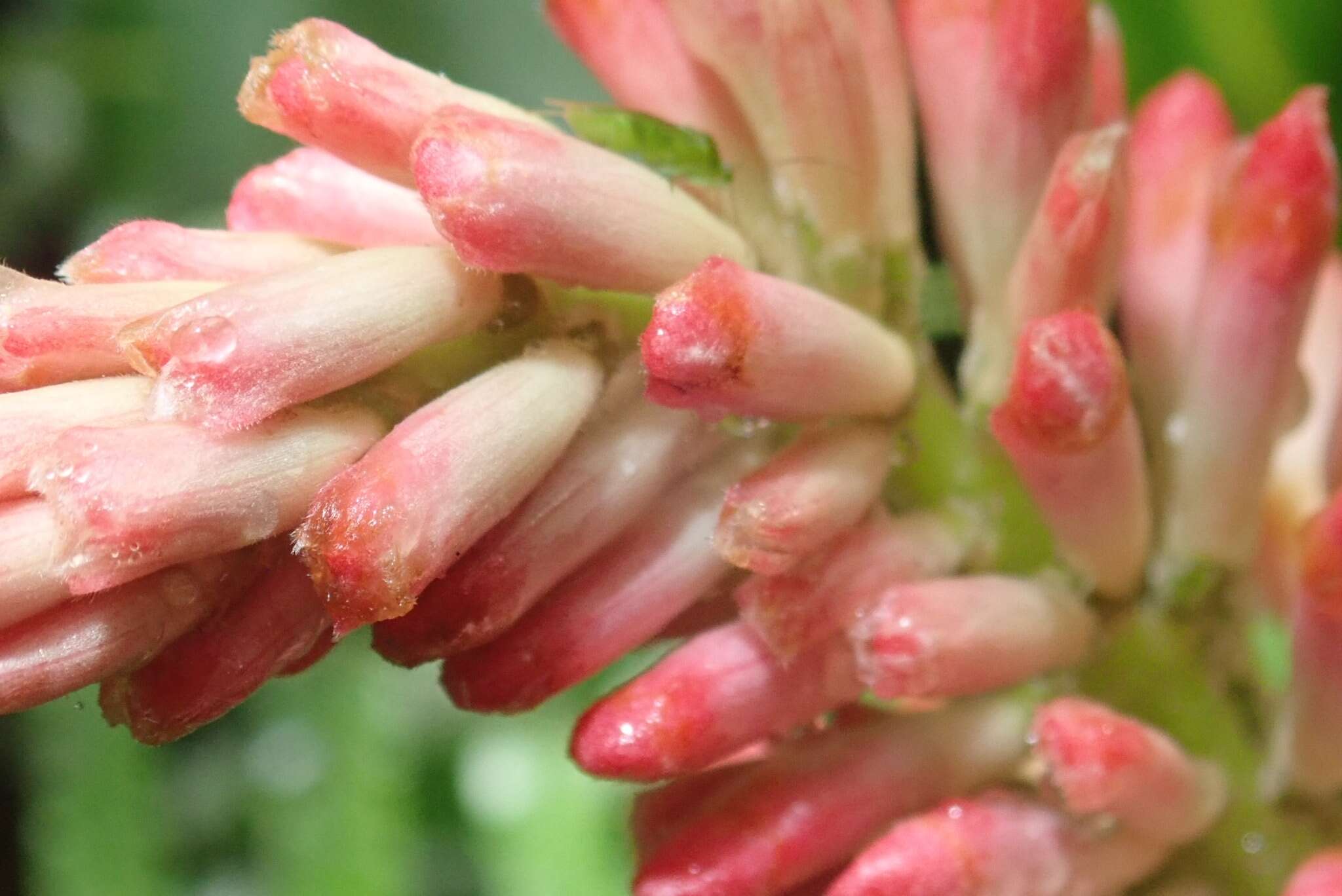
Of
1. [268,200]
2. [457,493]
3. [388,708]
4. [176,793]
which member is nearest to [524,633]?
[457,493]

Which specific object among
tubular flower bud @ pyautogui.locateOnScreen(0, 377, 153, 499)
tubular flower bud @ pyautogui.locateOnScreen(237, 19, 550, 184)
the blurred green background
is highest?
tubular flower bud @ pyautogui.locateOnScreen(237, 19, 550, 184)

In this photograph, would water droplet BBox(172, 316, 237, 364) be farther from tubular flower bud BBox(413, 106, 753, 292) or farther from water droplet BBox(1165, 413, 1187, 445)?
water droplet BBox(1165, 413, 1187, 445)

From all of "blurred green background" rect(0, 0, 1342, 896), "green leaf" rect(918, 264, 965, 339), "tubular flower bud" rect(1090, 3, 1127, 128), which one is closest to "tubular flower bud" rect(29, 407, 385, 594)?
"green leaf" rect(918, 264, 965, 339)

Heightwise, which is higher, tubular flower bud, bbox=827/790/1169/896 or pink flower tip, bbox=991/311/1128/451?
pink flower tip, bbox=991/311/1128/451

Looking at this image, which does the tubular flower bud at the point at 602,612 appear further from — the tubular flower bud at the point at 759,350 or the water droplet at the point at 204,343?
the water droplet at the point at 204,343

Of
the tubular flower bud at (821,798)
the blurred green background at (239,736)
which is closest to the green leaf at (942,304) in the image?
the tubular flower bud at (821,798)

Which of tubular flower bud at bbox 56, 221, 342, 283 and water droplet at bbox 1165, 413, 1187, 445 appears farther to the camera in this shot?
water droplet at bbox 1165, 413, 1187, 445

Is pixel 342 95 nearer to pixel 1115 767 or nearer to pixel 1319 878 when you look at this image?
pixel 1115 767

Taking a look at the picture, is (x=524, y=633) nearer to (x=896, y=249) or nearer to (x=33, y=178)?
(x=896, y=249)
